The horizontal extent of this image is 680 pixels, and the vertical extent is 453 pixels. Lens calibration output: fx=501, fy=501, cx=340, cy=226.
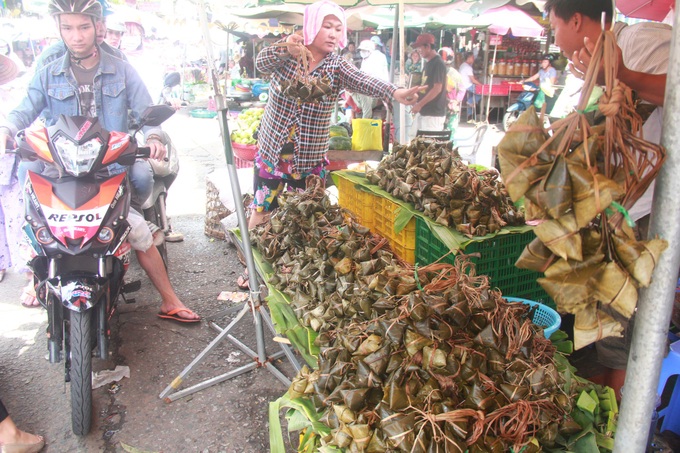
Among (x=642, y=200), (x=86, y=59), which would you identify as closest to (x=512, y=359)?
(x=642, y=200)

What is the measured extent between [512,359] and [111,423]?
2281mm

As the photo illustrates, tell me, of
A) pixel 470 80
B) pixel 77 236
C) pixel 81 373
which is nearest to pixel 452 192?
pixel 77 236

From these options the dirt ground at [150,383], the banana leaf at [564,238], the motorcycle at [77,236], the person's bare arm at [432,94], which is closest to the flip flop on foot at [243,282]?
the dirt ground at [150,383]

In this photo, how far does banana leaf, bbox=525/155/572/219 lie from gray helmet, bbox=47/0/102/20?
3.39m

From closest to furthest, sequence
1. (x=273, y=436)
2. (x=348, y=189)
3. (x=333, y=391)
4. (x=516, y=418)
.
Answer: (x=516, y=418), (x=333, y=391), (x=273, y=436), (x=348, y=189)

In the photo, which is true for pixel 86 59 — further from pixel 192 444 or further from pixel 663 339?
pixel 663 339

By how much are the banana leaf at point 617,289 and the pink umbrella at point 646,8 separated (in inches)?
128

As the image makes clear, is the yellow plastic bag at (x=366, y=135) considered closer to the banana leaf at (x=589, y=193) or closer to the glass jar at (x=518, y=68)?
the banana leaf at (x=589, y=193)

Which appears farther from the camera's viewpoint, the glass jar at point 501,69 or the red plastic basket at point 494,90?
the glass jar at point 501,69

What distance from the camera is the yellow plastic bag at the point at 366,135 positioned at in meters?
6.12

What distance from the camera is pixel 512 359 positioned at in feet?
5.95

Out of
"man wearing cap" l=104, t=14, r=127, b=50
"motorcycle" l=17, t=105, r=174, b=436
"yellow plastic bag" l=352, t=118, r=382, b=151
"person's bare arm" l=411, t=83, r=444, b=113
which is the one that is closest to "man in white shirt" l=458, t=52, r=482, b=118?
"person's bare arm" l=411, t=83, r=444, b=113

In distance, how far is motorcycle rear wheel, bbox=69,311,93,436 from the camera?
8.71 ft

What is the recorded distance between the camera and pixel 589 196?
3.91ft
